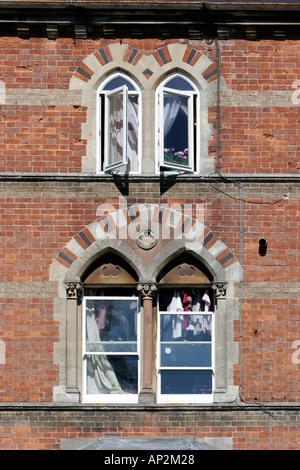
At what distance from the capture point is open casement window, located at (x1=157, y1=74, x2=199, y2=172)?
20791mm

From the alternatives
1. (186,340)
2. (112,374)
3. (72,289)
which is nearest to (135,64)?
(72,289)

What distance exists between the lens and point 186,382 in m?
20.7

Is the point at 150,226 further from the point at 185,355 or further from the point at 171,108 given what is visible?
the point at 185,355

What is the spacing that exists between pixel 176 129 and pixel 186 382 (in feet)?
13.4

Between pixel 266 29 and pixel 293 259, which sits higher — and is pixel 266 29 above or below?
above

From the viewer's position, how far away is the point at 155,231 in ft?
67.8

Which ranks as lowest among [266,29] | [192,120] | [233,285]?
[233,285]

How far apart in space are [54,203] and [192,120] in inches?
102

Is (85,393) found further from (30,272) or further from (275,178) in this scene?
(275,178)

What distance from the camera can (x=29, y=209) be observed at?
20.7 meters

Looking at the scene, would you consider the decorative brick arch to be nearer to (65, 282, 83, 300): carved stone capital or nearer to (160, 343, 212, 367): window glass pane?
(65, 282, 83, 300): carved stone capital

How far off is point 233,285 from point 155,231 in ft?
4.94

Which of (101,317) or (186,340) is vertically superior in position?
(101,317)
